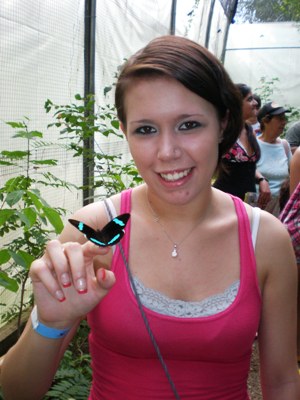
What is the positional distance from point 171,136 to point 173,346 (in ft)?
1.76

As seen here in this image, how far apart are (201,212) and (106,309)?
41 cm

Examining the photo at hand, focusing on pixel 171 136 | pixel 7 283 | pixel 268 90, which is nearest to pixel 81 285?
pixel 171 136

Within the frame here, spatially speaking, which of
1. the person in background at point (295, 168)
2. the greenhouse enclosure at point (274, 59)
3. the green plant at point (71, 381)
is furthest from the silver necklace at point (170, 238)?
the greenhouse enclosure at point (274, 59)

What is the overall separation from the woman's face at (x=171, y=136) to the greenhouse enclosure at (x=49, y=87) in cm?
44

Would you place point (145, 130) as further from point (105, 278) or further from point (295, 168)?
point (295, 168)

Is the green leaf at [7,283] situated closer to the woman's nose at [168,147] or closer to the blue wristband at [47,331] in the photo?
the blue wristband at [47,331]

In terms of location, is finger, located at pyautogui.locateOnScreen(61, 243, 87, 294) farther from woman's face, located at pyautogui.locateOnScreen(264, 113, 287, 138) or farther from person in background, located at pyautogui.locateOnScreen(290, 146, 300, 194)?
woman's face, located at pyautogui.locateOnScreen(264, 113, 287, 138)

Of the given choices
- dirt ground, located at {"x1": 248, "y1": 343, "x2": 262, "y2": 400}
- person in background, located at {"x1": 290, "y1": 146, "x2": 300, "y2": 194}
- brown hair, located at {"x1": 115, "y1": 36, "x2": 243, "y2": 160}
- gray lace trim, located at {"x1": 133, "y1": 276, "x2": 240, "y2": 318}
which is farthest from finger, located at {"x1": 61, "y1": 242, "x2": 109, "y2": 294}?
dirt ground, located at {"x1": 248, "y1": 343, "x2": 262, "y2": 400}

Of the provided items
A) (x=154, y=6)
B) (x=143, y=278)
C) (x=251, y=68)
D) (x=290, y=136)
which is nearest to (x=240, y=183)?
(x=290, y=136)

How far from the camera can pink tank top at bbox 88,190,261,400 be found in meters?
1.01

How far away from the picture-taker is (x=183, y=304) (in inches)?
40.9

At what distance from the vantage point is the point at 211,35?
8914mm

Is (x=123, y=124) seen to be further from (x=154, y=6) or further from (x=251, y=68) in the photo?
(x=251, y=68)

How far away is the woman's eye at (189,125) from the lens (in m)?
1.07
